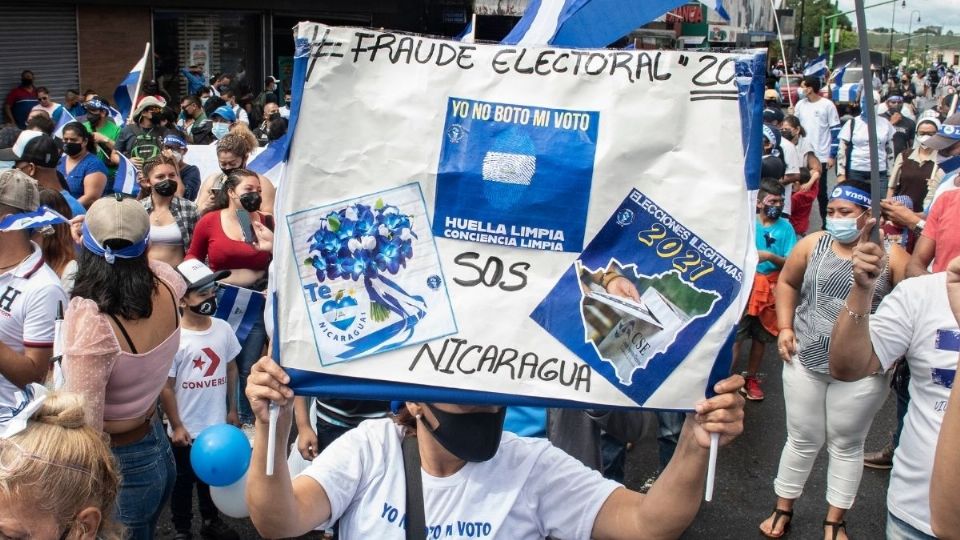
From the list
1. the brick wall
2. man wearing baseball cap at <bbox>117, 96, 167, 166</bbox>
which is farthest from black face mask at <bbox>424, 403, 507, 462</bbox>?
the brick wall

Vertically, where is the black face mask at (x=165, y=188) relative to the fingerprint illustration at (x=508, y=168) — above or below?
below

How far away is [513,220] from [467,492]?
76 centimetres

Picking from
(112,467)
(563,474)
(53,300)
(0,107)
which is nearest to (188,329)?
(53,300)

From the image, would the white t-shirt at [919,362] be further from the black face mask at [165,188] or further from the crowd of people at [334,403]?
the black face mask at [165,188]

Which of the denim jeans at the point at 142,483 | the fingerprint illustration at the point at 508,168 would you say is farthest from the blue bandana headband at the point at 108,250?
the fingerprint illustration at the point at 508,168

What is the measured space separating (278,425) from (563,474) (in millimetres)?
765

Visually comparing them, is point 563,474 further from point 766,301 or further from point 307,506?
point 766,301

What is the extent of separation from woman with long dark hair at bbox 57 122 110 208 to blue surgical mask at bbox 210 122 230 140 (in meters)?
3.44

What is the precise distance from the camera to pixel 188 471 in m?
4.80

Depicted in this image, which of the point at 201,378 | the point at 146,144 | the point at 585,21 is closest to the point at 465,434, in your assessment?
the point at 585,21

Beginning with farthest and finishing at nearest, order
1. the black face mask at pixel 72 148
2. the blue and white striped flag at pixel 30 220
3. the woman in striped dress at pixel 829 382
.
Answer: the black face mask at pixel 72 148 → the woman in striped dress at pixel 829 382 → the blue and white striped flag at pixel 30 220

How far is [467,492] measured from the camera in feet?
8.29

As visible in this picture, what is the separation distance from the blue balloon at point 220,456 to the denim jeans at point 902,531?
105 inches

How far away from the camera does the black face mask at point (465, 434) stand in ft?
8.18
